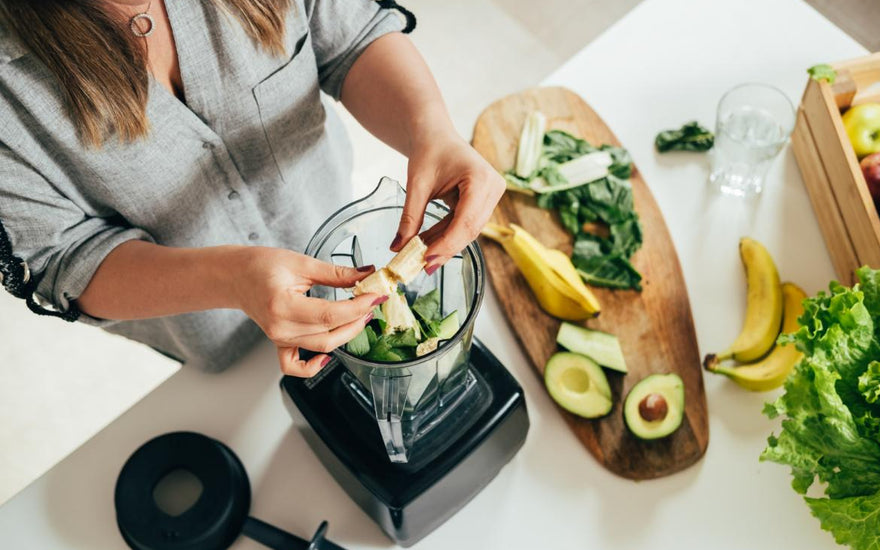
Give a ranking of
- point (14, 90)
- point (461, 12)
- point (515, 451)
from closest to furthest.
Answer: point (14, 90) < point (515, 451) < point (461, 12)

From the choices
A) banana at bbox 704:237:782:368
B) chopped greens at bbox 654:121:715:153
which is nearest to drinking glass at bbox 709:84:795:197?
chopped greens at bbox 654:121:715:153

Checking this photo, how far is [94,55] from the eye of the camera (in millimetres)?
866

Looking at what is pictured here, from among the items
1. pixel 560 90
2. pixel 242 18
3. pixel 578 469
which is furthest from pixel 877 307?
pixel 242 18

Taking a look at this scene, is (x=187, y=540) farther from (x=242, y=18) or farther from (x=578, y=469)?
(x=242, y=18)

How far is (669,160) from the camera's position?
54.4 inches

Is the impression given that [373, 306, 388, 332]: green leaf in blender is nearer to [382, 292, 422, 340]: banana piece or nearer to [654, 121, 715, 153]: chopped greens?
[382, 292, 422, 340]: banana piece

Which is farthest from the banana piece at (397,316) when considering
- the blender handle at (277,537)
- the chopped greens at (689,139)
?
the chopped greens at (689,139)

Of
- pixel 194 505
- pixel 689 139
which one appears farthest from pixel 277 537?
pixel 689 139

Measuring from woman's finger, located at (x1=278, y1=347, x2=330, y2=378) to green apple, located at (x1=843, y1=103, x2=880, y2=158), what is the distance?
1.00 metres

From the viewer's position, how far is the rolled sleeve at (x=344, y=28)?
1.07m

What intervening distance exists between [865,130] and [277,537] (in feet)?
3.83

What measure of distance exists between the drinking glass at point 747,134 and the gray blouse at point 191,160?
632 mm

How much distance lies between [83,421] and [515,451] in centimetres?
163

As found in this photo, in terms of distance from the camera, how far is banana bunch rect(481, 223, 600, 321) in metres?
1.20
